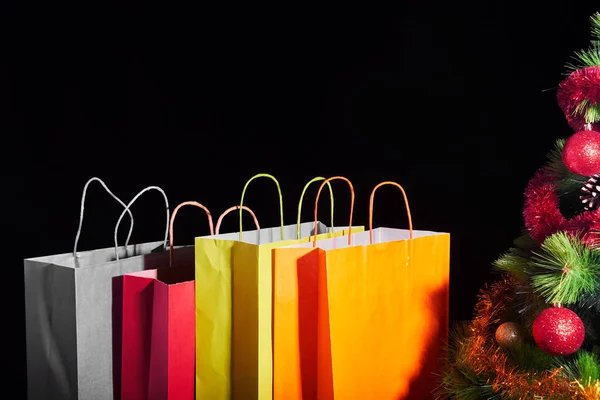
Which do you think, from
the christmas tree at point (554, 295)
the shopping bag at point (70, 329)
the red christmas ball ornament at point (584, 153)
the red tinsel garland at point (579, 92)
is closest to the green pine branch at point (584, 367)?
the christmas tree at point (554, 295)

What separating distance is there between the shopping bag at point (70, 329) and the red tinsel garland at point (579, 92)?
3.58ft

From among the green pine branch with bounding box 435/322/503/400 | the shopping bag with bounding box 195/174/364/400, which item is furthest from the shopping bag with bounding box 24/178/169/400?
the green pine branch with bounding box 435/322/503/400

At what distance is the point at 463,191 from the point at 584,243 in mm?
892

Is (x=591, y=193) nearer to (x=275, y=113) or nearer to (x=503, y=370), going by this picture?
(x=503, y=370)

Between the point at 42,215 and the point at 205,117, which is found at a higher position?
the point at 205,117

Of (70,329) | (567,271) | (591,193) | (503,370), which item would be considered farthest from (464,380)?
(70,329)

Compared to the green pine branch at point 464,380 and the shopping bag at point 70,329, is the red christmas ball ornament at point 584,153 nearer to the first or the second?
the green pine branch at point 464,380

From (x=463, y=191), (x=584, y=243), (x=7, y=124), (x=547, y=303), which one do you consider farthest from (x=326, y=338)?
(x=7, y=124)

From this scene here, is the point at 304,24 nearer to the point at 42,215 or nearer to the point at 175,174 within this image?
the point at 175,174

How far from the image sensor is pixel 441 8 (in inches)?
85.1

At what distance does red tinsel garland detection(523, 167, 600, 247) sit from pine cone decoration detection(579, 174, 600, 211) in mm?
41

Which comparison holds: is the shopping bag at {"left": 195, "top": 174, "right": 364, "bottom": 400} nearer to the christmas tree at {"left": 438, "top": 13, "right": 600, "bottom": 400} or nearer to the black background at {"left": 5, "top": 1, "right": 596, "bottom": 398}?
the christmas tree at {"left": 438, "top": 13, "right": 600, "bottom": 400}

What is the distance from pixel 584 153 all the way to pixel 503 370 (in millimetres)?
479

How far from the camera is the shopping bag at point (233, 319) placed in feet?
4.96
